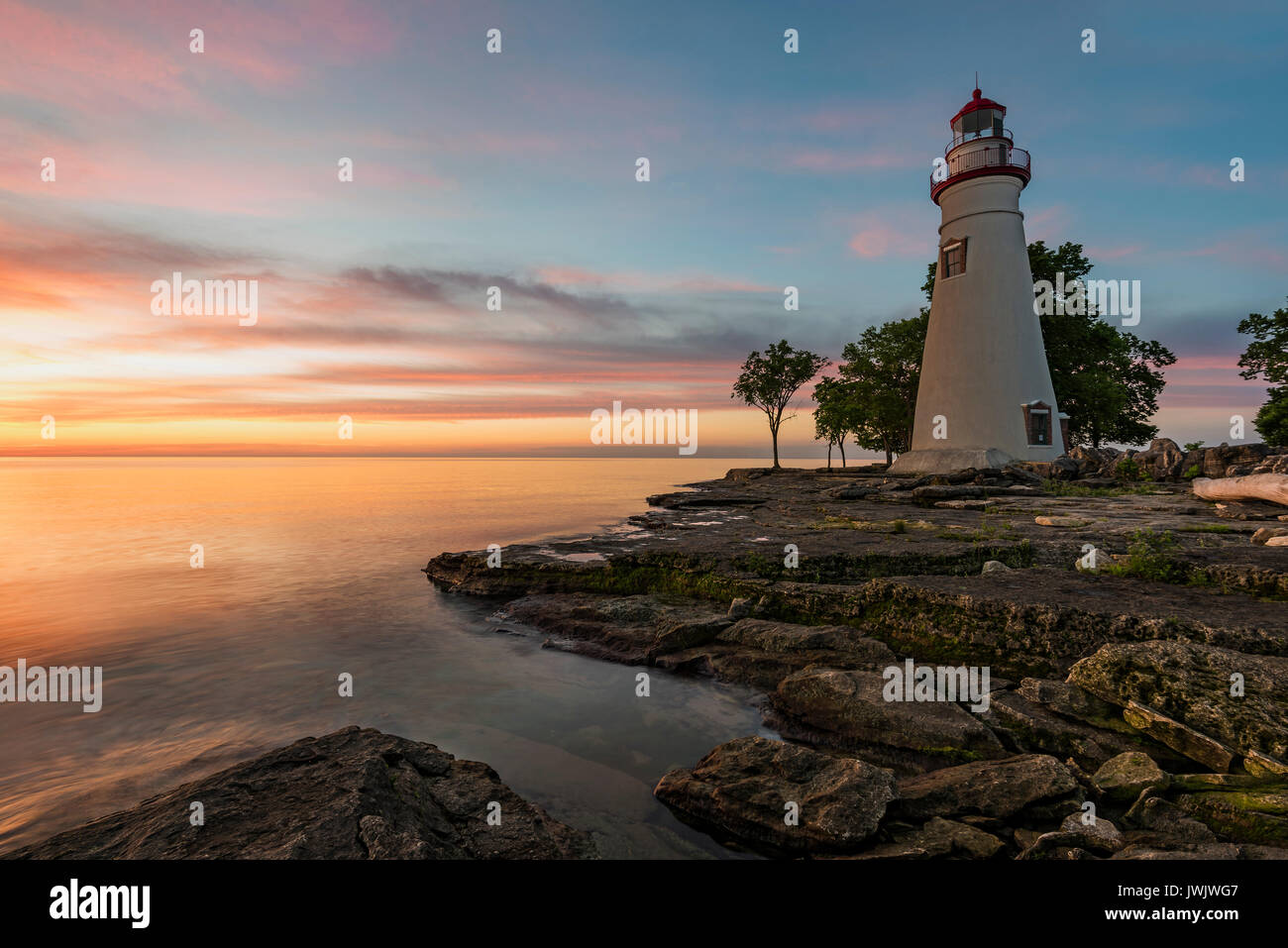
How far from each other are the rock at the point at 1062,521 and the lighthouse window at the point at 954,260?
22936mm

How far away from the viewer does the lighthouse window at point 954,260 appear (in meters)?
31.5

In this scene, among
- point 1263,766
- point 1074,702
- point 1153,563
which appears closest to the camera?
point 1263,766

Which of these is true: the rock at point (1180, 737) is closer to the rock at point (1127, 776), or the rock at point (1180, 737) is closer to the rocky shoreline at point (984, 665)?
the rocky shoreline at point (984, 665)

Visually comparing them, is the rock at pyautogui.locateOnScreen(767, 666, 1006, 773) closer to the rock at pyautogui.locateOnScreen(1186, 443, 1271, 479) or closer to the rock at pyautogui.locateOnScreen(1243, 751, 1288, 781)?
the rock at pyautogui.locateOnScreen(1243, 751, 1288, 781)

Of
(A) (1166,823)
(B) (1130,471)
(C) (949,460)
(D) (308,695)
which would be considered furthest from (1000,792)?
(C) (949,460)

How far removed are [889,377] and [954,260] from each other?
17374 millimetres

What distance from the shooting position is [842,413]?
51031 millimetres

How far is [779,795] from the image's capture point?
4.79 meters

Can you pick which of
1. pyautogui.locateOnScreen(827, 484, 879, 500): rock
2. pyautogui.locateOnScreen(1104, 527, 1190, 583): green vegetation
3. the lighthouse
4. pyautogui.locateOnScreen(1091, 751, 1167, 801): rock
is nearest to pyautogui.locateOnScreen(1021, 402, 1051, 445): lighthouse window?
the lighthouse

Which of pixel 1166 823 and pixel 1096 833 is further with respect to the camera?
pixel 1166 823

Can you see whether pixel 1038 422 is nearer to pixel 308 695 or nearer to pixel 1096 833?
pixel 1096 833

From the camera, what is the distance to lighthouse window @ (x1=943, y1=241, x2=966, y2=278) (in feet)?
103

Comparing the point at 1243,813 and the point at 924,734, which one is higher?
the point at 1243,813
